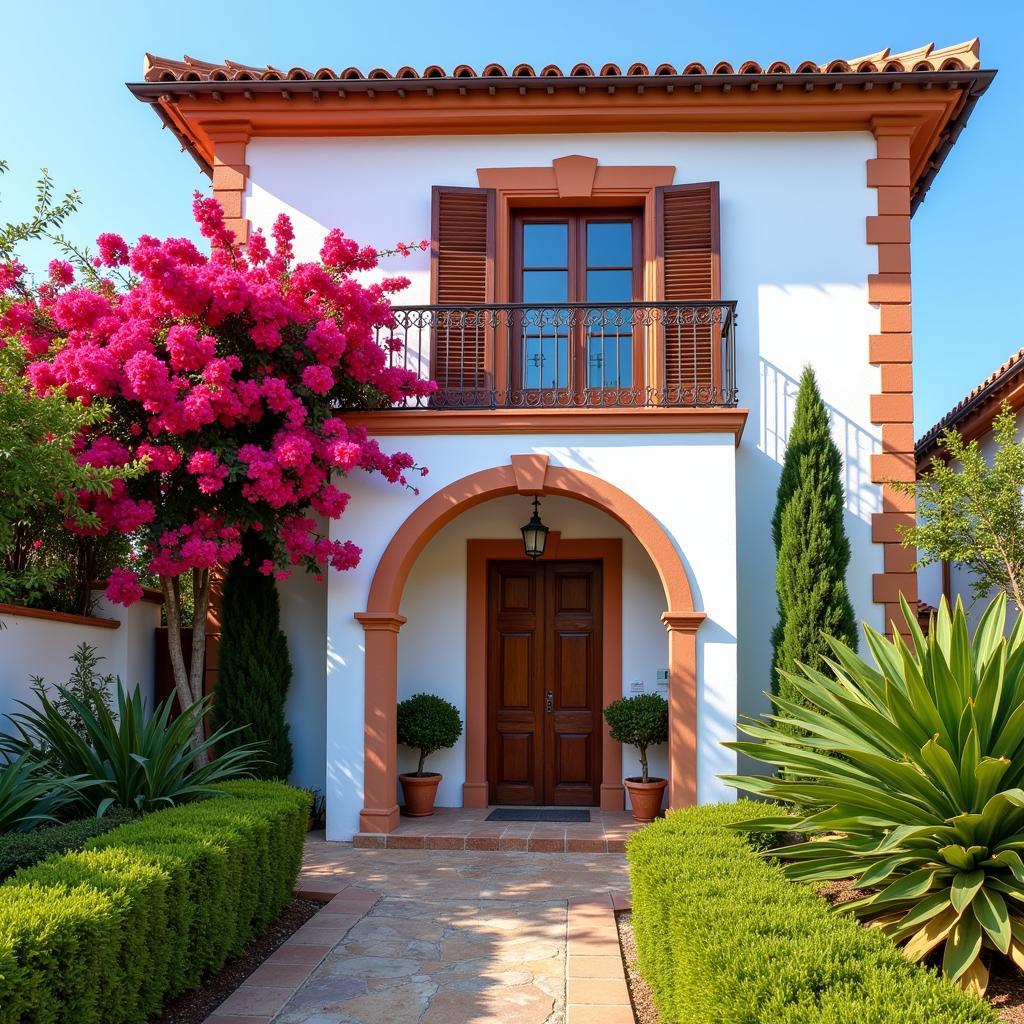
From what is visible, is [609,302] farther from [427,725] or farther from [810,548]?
[427,725]

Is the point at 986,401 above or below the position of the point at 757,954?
above

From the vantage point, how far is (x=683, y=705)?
28.1 ft

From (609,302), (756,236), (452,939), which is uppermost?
(756,236)

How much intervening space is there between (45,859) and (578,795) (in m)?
6.38

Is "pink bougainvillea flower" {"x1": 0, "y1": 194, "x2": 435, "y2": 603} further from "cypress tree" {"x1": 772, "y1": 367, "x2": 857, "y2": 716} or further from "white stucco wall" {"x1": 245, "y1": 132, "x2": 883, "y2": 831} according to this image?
"cypress tree" {"x1": 772, "y1": 367, "x2": 857, "y2": 716}

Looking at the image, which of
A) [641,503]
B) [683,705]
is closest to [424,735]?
[683,705]

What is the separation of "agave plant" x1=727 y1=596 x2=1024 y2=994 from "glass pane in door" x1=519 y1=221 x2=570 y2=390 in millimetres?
5377

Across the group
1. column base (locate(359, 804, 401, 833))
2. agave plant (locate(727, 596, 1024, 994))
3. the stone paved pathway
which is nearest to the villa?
column base (locate(359, 804, 401, 833))

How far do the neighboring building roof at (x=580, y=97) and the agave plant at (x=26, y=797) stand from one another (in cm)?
677

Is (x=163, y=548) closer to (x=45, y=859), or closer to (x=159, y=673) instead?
(x=159, y=673)

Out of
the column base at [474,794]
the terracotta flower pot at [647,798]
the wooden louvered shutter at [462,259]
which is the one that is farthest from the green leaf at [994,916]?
the wooden louvered shutter at [462,259]

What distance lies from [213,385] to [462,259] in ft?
10.7

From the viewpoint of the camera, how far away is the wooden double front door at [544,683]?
33.7ft

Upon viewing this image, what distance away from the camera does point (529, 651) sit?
1046cm
